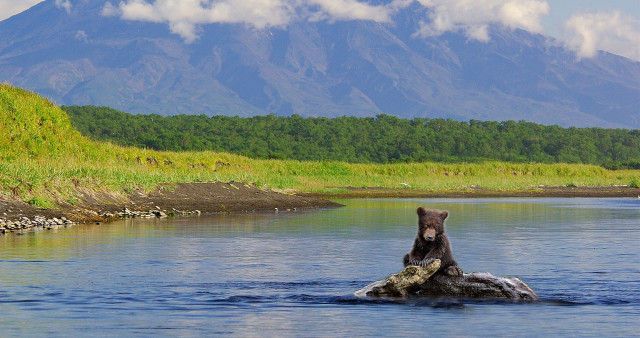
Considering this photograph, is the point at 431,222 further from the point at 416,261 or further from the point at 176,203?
the point at 176,203

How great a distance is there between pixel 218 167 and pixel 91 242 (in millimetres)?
41367

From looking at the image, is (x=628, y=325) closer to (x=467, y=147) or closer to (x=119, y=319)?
(x=119, y=319)

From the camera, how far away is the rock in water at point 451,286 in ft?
52.6

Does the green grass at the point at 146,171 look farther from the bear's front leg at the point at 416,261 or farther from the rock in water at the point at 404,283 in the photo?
the bear's front leg at the point at 416,261

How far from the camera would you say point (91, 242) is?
2556cm

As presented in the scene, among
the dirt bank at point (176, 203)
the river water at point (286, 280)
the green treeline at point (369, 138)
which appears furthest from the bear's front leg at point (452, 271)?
the green treeline at point (369, 138)

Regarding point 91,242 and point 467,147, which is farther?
point 467,147

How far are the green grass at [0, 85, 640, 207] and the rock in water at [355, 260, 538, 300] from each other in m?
18.6

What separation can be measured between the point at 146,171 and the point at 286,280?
87.9 ft

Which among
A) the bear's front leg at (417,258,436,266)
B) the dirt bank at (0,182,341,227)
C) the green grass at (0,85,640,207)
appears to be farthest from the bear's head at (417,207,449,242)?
the green grass at (0,85,640,207)

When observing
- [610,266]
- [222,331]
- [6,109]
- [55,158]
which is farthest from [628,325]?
[6,109]

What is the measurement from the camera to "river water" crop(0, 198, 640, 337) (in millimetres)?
14203

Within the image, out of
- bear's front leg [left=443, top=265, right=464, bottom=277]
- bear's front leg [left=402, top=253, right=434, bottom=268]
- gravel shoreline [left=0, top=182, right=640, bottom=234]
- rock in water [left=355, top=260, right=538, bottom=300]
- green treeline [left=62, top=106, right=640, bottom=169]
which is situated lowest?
rock in water [left=355, top=260, right=538, bottom=300]

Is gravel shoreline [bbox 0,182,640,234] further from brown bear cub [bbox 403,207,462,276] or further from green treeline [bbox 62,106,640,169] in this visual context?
green treeline [bbox 62,106,640,169]
